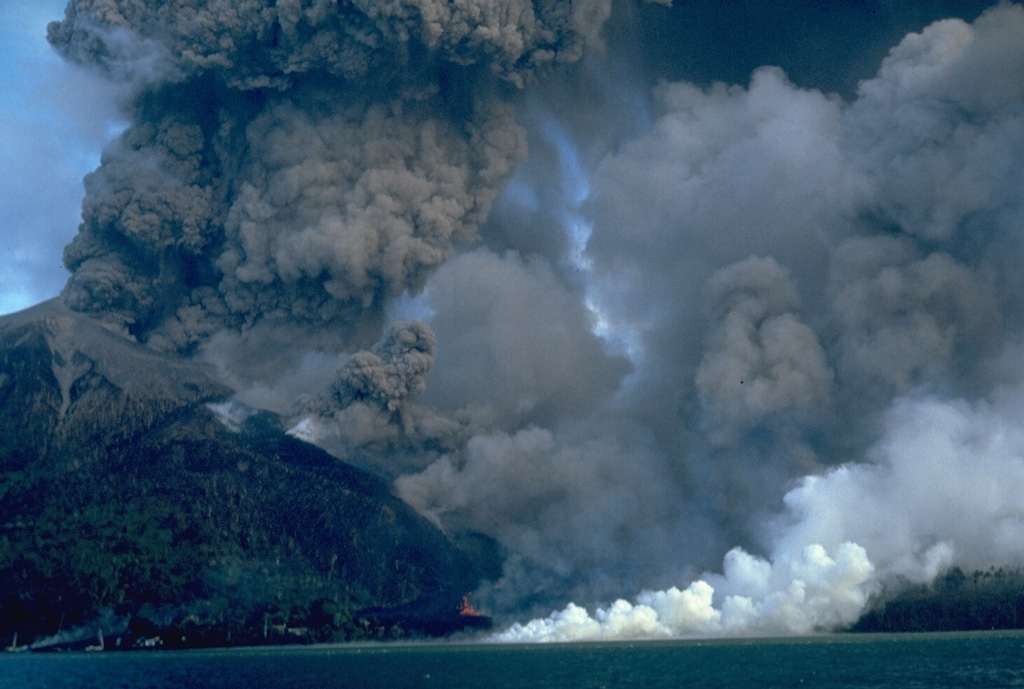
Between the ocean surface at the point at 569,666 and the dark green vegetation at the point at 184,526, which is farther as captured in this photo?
the dark green vegetation at the point at 184,526

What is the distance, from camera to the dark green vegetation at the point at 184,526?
5408 inches

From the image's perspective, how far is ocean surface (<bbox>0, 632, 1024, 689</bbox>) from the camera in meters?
74.7

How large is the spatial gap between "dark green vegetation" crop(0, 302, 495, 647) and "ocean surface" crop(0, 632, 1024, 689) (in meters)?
8.91

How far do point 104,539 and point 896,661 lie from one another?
98094 millimetres

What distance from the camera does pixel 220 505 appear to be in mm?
150125

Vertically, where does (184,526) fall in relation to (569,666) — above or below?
above

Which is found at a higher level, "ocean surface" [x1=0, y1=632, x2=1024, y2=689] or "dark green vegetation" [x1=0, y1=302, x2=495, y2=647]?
"dark green vegetation" [x1=0, y1=302, x2=495, y2=647]

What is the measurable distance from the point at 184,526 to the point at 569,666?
232ft

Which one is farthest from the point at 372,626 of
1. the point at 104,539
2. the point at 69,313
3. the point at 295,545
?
the point at 69,313

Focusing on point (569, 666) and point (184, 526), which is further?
point (184, 526)

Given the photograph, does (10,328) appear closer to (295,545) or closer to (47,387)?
(47,387)

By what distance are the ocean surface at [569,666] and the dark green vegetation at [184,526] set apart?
891 centimetres

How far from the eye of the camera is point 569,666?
9550 cm

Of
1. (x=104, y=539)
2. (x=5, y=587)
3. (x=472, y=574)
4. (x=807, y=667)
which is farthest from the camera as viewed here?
(x=472, y=574)
